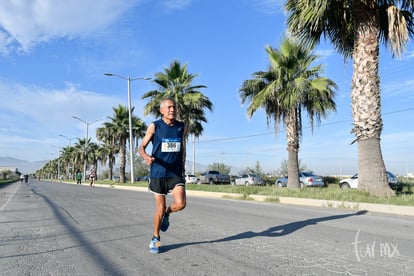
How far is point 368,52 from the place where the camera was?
12.5 metres

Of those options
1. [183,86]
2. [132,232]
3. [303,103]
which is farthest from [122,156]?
[132,232]

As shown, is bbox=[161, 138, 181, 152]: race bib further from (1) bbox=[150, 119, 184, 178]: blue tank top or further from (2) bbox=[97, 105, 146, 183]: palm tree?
(2) bbox=[97, 105, 146, 183]: palm tree

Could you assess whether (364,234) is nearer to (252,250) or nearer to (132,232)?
(252,250)

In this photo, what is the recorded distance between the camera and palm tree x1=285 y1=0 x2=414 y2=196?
12.1 metres

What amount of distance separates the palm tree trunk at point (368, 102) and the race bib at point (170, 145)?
9.10 metres

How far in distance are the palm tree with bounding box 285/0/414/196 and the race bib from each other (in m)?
9.10

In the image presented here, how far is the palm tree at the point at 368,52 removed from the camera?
39.8 feet

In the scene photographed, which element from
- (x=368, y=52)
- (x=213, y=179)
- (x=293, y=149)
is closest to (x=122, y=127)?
(x=213, y=179)

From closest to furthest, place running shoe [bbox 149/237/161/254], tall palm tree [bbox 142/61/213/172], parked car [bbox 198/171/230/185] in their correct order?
1. running shoe [bbox 149/237/161/254]
2. tall palm tree [bbox 142/61/213/172]
3. parked car [bbox 198/171/230/185]

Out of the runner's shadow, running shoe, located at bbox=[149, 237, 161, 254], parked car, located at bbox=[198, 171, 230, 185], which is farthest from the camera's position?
parked car, located at bbox=[198, 171, 230, 185]

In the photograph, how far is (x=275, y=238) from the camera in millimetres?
6082

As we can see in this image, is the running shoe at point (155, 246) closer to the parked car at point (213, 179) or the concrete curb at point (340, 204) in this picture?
the concrete curb at point (340, 204)

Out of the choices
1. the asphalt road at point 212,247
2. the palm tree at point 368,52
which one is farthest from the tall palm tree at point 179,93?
the asphalt road at point 212,247

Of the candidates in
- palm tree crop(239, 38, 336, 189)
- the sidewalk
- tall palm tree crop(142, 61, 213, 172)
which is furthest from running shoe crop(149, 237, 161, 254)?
tall palm tree crop(142, 61, 213, 172)
